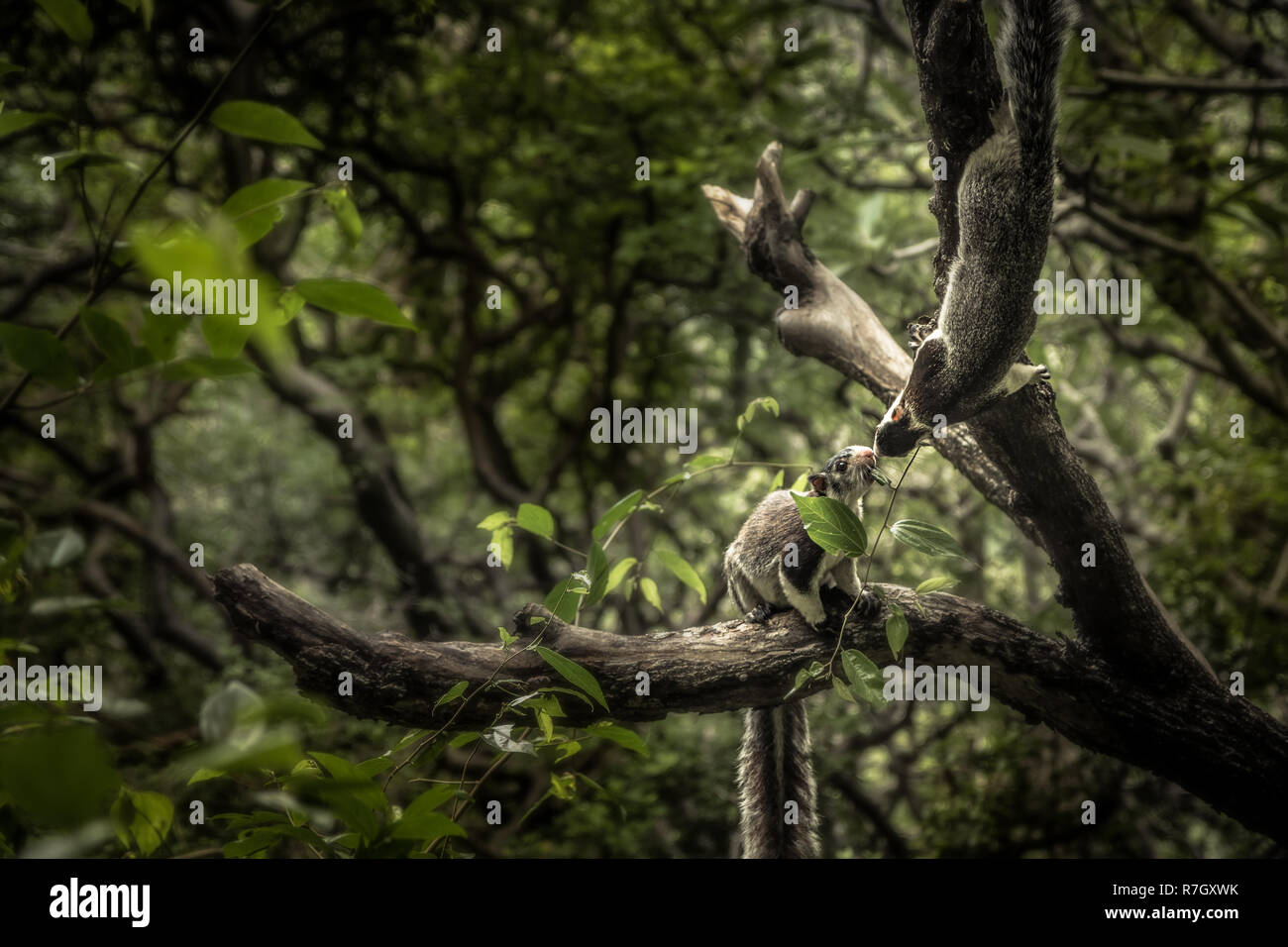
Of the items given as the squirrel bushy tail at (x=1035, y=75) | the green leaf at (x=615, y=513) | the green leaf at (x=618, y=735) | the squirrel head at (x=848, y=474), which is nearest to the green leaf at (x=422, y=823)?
the green leaf at (x=618, y=735)

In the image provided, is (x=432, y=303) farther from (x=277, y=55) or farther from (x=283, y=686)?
(x=283, y=686)

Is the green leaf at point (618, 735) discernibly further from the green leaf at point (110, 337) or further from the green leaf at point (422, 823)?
the green leaf at point (110, 337)

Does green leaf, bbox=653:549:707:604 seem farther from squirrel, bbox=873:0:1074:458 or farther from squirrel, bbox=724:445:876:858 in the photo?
squirrel, bbox=873:0:1074:458

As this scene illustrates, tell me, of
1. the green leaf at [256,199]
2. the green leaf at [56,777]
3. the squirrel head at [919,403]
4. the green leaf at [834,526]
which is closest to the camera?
the green leaf at [56,777]

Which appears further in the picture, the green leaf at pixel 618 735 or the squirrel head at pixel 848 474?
the squirrel head at pixel 848 474

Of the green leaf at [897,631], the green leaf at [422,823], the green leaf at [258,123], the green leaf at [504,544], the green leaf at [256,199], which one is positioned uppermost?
the green leaf at [258,123]

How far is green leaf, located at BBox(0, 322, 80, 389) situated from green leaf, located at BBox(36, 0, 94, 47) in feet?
1.20

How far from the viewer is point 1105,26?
4.68m

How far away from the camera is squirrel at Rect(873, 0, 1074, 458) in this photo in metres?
1.92

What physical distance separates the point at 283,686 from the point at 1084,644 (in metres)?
3.54

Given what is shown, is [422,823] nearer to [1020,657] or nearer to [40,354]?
[40,354]

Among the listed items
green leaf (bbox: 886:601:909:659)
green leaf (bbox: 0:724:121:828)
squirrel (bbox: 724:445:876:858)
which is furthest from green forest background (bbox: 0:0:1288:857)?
green leaf (bbox: 0:724:121:828)

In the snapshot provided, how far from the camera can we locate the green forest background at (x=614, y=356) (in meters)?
4.36
